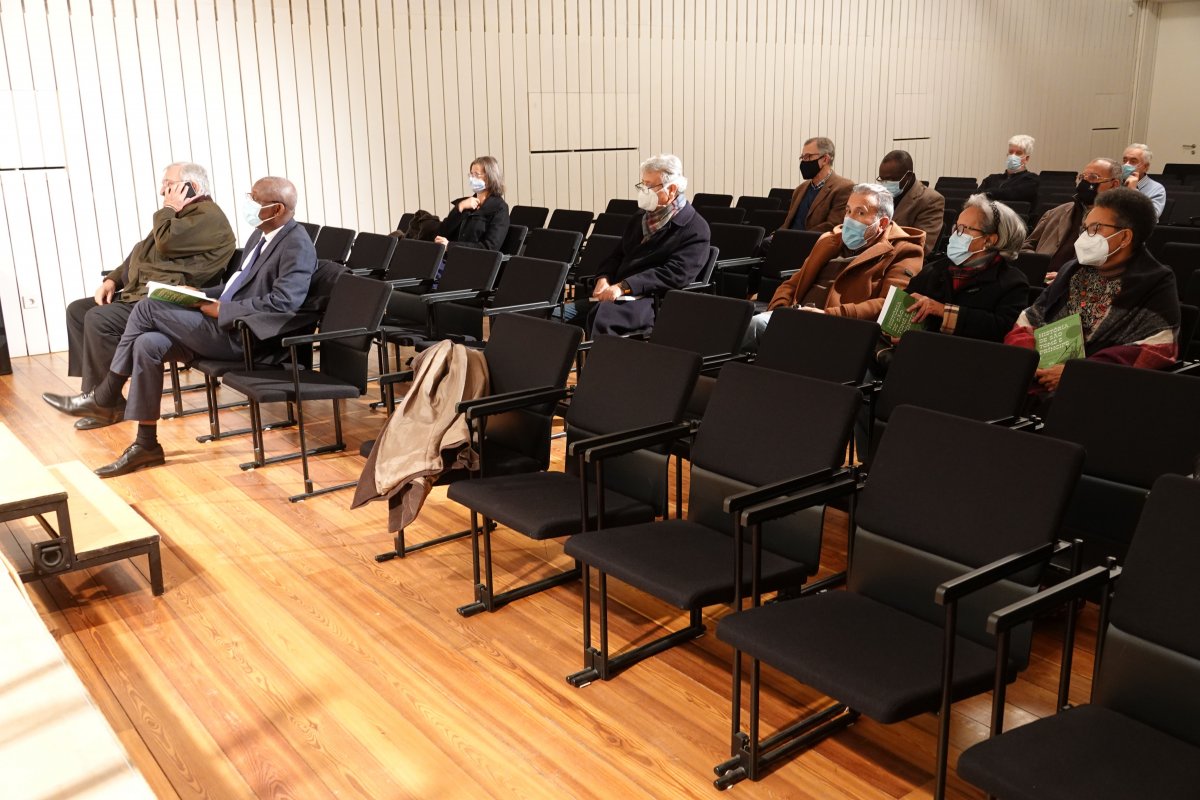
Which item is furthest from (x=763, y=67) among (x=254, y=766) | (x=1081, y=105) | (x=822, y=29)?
(x=254, y=766)

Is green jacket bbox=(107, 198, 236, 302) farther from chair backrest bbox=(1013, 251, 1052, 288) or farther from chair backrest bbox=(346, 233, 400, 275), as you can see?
chair backrest bbox=(1013, 251, 1052, 288)

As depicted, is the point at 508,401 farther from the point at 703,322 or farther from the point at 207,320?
the point at 207,320

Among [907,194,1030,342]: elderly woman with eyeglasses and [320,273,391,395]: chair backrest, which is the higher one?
[907,194,1030,342]: elderly woman with eyeglasses

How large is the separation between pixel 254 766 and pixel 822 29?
11.1m

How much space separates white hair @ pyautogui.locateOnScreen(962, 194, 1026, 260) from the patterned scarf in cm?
180

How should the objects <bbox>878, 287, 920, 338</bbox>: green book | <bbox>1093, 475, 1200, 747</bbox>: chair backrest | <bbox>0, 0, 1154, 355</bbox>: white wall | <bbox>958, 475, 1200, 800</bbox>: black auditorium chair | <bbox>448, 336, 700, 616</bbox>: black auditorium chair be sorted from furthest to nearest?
<bbox>0, 0, 1154, 355</bbox>: white wall < <bbox>878, 287, 920, 338</bbox>: green book < <bbox>448, 336, 700, 616</bbox>: black auditorium chair < <bbox>1093, 475, 1200, 747</bbox>: chair backrest < <bbox>958, 475, 1200, 800</bbox>: black auditorium chair

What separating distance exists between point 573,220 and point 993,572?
19.2 ft

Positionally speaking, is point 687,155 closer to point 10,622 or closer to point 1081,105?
point 1081,105

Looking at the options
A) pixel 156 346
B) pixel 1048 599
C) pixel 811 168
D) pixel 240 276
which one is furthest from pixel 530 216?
pixel 1048 599

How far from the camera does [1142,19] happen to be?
52.5ft

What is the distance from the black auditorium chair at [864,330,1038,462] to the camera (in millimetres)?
3238

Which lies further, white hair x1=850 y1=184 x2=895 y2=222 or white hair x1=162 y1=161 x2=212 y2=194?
white hair x1=162 y1=161 x2=212 y2=194

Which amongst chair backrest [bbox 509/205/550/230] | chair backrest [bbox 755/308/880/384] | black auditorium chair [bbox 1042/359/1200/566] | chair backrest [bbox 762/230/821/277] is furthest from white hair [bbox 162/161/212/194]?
black auditorium chair [bbox 1042/359/1200/566]

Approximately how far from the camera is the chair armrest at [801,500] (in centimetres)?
251
